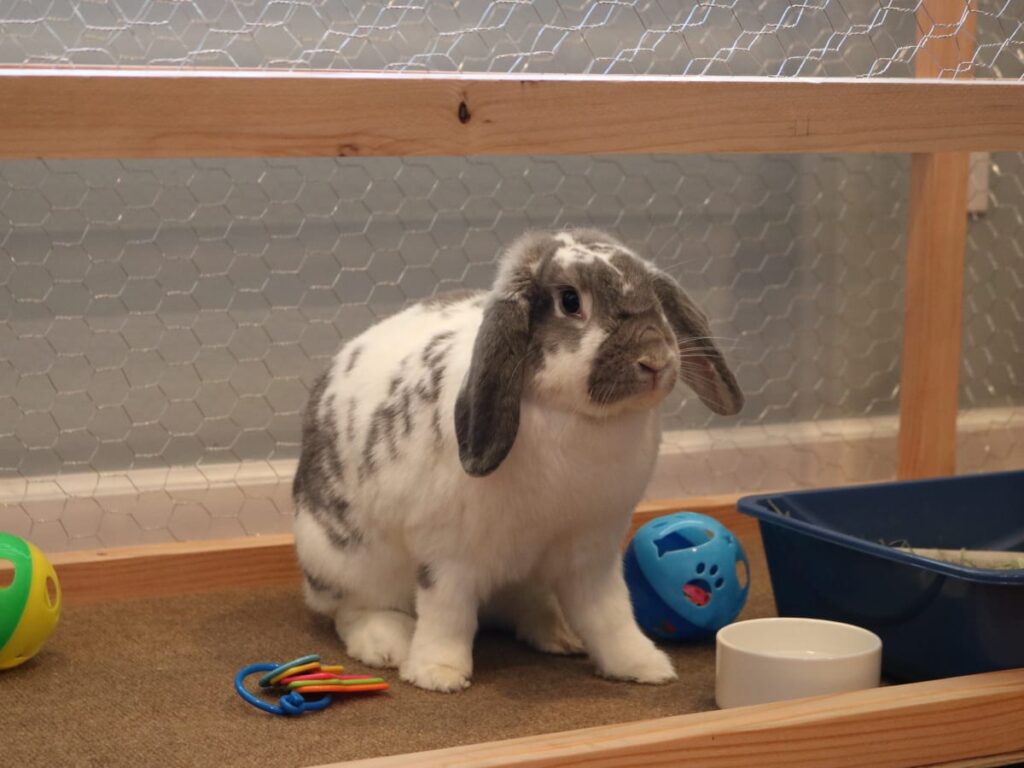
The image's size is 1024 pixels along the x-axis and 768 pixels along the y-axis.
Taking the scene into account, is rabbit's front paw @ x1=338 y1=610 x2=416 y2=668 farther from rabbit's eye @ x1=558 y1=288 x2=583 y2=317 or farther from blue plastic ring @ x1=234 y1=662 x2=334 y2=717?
rabbit's eye @ x1=558 y1=288 x2=583 y2=317

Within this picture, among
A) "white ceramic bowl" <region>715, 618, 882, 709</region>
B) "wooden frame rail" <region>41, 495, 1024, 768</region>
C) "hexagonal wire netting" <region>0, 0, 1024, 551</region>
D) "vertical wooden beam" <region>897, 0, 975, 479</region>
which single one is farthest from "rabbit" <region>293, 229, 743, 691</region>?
"vertical wooden beam" <region>897, 0, 975, 479</region>

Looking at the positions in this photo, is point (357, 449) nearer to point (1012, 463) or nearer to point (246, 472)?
point (246, 472)

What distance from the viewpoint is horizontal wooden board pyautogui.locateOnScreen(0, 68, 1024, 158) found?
107 cm

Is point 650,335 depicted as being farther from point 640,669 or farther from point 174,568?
point 174,568

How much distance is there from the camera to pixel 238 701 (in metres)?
1.32

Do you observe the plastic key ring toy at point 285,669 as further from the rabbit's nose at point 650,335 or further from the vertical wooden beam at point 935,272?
the vertical wooden beam at point 935,272

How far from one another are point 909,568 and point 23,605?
0.89 meters

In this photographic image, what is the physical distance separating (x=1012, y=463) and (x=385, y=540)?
1.41 meters

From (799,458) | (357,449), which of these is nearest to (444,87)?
(357,449)

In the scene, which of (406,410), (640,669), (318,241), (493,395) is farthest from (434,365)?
(318,241)

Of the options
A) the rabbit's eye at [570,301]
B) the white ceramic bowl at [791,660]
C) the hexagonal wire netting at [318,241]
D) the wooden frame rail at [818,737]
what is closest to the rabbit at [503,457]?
the rabbit's eye at [570,301]

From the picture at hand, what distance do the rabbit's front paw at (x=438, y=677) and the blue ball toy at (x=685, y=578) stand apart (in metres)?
0.24

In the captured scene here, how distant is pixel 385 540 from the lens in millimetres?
1396

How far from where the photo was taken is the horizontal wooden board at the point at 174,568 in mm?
1675
